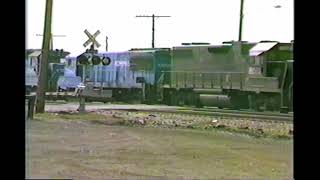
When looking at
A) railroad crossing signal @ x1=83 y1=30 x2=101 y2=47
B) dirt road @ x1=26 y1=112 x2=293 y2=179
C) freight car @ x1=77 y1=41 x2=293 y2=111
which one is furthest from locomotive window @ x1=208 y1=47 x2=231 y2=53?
dirt road @ x1=26 y1=112 x2=293 y2=179

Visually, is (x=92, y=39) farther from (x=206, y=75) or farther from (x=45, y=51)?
(x=206, y=75)

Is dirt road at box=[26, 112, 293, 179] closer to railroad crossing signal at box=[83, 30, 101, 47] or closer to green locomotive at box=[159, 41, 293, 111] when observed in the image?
railroad crossing signal at box=[83, 30, 101, 47]

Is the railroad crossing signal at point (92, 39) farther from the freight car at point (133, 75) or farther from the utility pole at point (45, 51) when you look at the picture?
the freight car at point (133, 75)

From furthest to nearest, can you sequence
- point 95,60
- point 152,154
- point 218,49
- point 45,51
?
1. point 218,49
2. point 95,60
3. point 45,51
4. point 152,154

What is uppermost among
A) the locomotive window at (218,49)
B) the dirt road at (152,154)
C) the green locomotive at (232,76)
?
the locomotive window at (218,49)

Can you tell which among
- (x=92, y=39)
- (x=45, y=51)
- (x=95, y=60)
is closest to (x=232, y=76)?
(x=95, y=60)

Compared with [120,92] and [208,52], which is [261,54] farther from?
[120,92]

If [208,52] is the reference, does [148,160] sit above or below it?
below

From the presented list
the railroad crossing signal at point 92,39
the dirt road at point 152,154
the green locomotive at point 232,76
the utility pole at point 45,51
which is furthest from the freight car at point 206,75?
the dirt road at point 152,154

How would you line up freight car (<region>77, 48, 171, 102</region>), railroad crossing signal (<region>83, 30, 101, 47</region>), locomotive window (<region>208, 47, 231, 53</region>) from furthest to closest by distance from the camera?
1. freight car (<region>77, 48, 171, 102</region>)
2. locomotive window (<region>208, 47, 231, 53</region>)
3. railroad crossing signal (<region>83, 30, 101, 47</region>)
